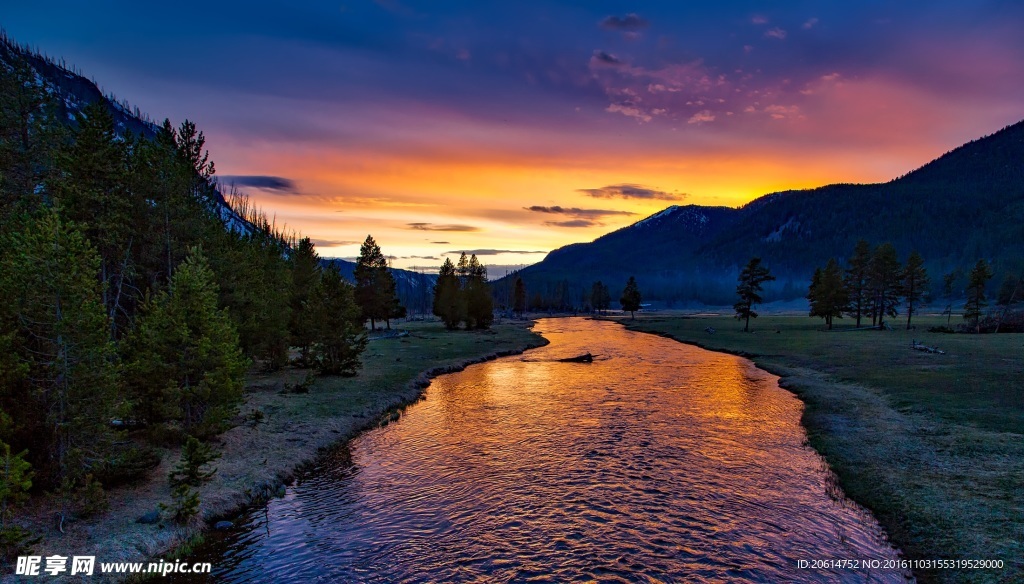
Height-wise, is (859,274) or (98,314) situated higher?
(859,274)

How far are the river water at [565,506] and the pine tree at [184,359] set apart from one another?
5932 millimetres

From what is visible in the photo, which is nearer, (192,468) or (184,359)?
(192,468)

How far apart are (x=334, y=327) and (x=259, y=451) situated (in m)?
21.9

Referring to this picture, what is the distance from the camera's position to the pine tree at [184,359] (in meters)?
20.9

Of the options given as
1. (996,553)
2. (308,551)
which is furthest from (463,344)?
(996,553)

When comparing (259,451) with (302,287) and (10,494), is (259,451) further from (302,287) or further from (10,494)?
(302,287)

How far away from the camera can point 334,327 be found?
45.4 meters

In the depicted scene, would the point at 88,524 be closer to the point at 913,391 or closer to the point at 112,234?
the point at 112,234

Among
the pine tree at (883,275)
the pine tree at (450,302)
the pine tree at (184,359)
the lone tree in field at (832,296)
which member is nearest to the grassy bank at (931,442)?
the pine tree at (184,359)

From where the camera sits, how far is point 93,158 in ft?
91.2

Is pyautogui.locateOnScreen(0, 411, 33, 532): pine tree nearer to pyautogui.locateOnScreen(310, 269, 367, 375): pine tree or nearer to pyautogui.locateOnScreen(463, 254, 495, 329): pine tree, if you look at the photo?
pyautogui.locateOnScreen(310, 269, 367, 375): pine tree

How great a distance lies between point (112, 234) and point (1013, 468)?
→ 47351 mm

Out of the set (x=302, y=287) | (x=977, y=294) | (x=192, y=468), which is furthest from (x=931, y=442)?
(x=977, y=294)

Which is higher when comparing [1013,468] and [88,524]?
[1013,468]
